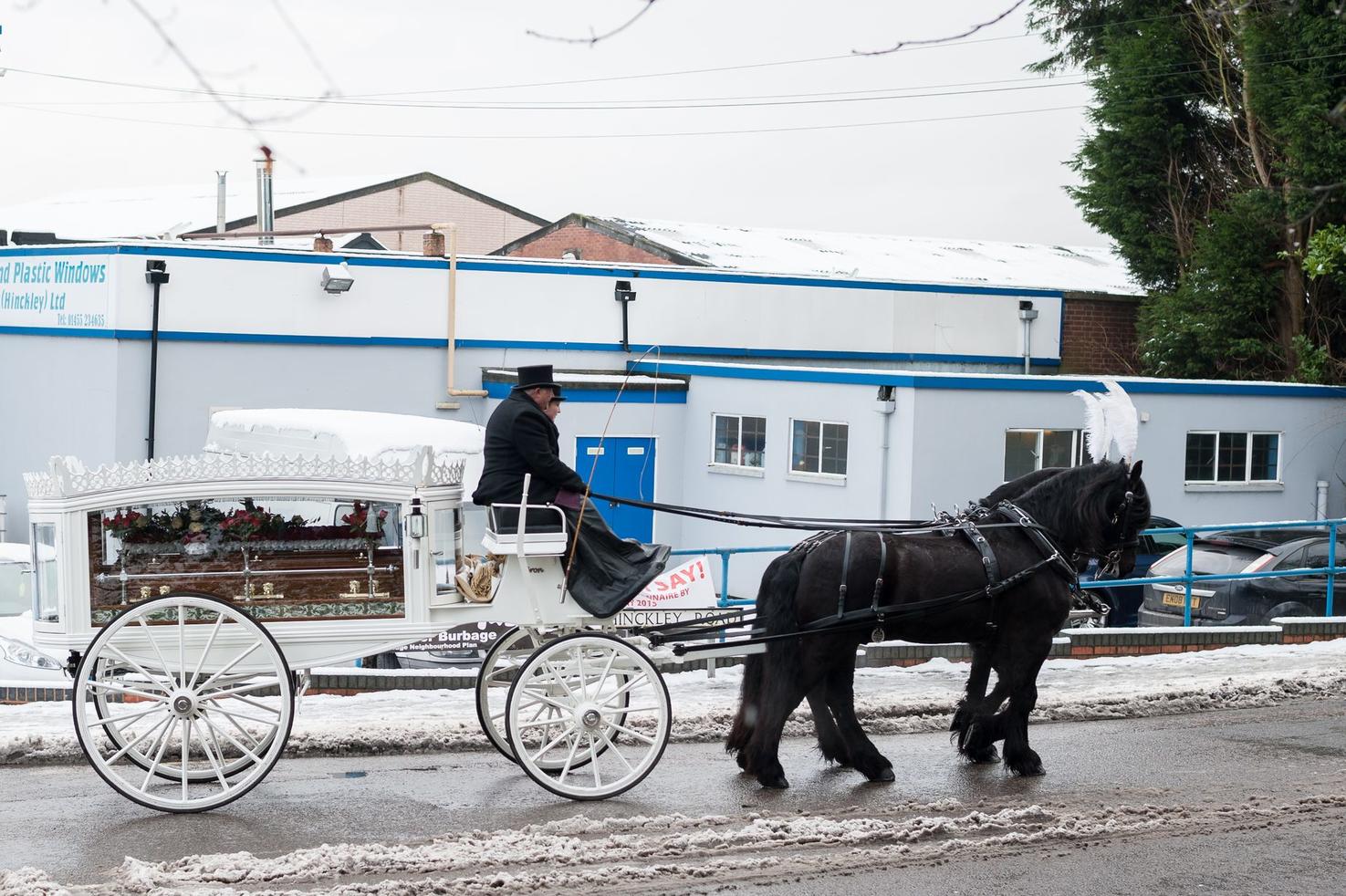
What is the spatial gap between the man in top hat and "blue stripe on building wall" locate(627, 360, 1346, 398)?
11.5 metres

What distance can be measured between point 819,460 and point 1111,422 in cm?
1256

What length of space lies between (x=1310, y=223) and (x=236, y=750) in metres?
20.8

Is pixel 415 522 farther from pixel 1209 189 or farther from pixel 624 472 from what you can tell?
pixel 1209 189

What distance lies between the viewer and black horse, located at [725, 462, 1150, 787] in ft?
27.1

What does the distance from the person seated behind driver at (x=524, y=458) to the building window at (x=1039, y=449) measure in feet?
43.6

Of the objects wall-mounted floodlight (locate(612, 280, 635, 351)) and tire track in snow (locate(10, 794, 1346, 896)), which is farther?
wall-mounted floodlight (locate(612, 280, 635, 351))

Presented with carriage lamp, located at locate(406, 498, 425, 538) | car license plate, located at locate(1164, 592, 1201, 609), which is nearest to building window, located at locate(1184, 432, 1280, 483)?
car license plate, located at locate(1164, 592, 1201, 609)

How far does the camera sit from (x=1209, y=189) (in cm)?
2719

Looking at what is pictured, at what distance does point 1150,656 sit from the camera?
1297 centimetres

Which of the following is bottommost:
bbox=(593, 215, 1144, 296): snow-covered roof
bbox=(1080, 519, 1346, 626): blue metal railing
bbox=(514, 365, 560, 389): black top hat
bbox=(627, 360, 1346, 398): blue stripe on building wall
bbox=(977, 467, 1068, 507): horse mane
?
bbox=(1080, 519, 1346, 626): blue metal railing

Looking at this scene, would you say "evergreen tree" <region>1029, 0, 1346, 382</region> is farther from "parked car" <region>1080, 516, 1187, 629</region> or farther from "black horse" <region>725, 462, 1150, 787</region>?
"black horse" <region>725, 462, 1150, 787</region>

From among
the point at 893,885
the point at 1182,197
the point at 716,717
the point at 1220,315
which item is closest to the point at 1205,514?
the point at 1220,315

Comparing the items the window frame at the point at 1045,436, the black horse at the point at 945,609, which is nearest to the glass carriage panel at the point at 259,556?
the black horse at the point at 945,609

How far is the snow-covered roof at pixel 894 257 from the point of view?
31.2m
